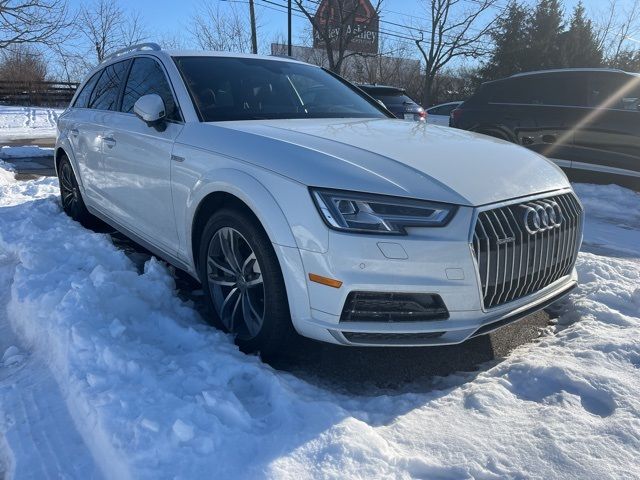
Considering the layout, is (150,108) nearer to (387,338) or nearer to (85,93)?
(387,338)

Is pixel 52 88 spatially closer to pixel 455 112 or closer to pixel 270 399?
pixel 455 112

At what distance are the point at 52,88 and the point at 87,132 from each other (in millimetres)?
26412

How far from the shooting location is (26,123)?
19578 millimetres

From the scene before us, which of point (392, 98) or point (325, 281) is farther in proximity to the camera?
point (392, 98)

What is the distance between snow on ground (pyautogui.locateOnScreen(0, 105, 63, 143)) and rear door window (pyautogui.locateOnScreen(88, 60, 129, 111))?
43.8 feet

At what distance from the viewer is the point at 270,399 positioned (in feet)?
7.50

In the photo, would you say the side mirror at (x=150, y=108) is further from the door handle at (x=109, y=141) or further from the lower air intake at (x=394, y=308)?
the lower air intake at (x=394, y=308)

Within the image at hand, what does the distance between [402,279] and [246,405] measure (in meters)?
0.86

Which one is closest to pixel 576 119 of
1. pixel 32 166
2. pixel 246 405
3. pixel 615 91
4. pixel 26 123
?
pixel 615 91

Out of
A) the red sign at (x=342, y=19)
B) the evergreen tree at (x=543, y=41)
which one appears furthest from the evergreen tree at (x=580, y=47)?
the red sign at (x=342, y=19)

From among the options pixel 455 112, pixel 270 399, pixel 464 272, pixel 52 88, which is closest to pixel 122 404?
pixel 270 399

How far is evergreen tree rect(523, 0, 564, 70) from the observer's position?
1276 inches

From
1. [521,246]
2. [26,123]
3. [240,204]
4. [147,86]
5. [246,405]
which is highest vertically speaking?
[147,86]

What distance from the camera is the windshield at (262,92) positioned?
3.42 metres
